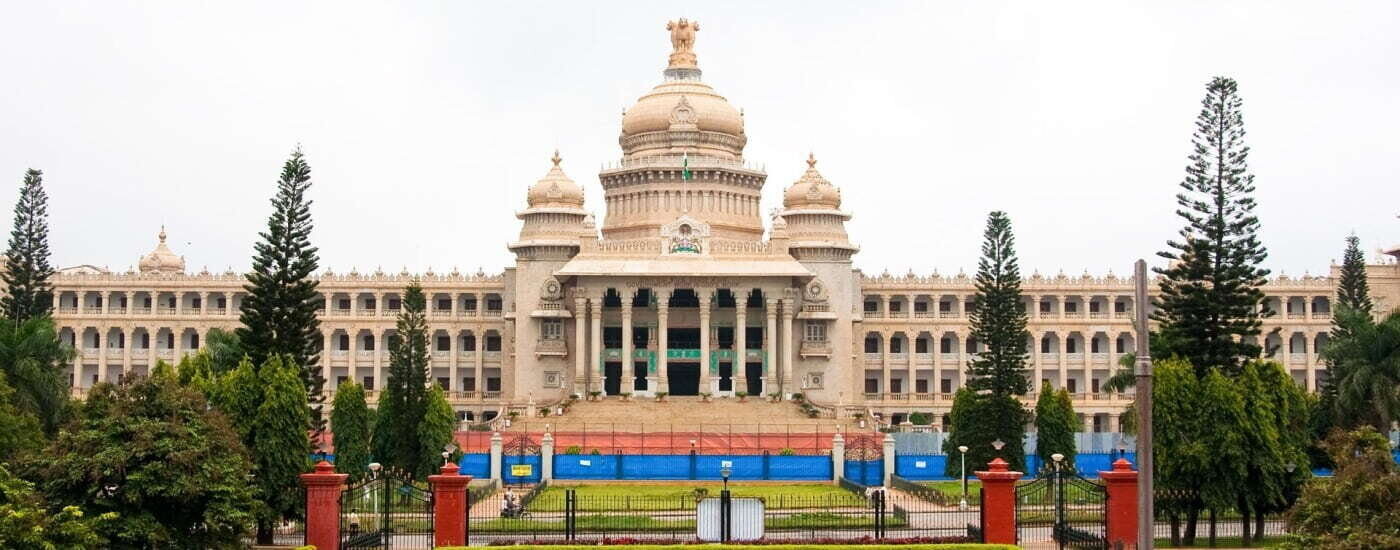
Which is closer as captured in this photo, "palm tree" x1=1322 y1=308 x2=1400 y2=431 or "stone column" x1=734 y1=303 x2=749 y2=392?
"palm tree" x1=1322 y1=308 x2=1400 y2=431

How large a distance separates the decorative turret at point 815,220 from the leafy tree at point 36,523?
166ft

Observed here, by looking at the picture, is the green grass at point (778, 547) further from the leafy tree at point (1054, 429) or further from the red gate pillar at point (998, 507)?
the leafy tree at point (1054, 429)

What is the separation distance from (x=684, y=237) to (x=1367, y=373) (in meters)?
30.2

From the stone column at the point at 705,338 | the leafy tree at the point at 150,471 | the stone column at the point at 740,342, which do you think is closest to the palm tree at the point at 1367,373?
the stone column at the point at 740,342

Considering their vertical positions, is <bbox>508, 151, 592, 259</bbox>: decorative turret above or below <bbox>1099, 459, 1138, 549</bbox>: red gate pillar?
above

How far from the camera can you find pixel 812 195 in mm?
75812

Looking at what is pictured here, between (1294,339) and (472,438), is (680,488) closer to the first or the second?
(472,438)

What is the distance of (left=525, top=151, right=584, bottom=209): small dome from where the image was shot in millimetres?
74688

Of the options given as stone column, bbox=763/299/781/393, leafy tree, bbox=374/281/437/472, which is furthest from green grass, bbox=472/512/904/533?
stone column, bbox=763/299/781/393

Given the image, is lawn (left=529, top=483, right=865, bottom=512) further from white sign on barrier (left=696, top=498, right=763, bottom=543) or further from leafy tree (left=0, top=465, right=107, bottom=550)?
leafy tree (left=0, top=465, right=107, bottom=550)

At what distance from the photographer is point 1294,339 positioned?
83062 mm

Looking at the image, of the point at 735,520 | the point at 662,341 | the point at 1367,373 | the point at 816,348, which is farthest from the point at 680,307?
the point at 735,520

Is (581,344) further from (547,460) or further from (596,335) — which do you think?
(547,460)

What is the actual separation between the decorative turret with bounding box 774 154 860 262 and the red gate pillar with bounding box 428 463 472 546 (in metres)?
44.5
